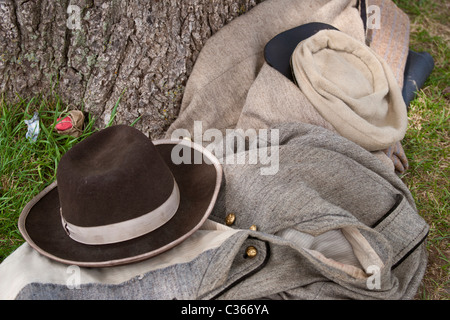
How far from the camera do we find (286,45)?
2234 millimetres

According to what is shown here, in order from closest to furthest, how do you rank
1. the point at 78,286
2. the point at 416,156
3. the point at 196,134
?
the point at 78,286, the point at 196,134, the point at 416,156

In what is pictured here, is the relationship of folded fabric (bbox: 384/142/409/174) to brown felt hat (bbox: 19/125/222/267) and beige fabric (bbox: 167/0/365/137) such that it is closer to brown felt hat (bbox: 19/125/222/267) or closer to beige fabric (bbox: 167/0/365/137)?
beige fabric (bbox: 167/0/365/137)

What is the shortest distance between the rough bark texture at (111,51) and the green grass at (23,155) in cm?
8

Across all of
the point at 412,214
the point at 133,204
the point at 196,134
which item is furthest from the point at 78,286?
the point at 412,214

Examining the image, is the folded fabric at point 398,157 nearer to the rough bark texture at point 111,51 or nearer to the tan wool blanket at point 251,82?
the tan wool blanket at point 251,82

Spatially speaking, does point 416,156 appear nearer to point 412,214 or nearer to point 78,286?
point 412,214

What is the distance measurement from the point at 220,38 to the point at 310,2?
628 mm

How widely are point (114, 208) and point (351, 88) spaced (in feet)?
4.03

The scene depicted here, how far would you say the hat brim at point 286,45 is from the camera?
7.07 feet

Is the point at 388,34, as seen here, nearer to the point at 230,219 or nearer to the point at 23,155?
the point at 230,219

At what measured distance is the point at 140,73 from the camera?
2164 millimetres

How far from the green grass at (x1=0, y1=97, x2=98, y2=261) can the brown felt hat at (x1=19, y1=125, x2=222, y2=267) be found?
37 centimetres

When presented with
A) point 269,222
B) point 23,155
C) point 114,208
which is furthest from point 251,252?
point 23,155
